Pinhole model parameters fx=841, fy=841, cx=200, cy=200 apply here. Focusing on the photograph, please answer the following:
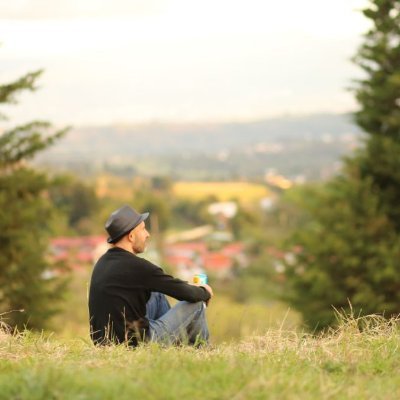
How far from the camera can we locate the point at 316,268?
24016 mm

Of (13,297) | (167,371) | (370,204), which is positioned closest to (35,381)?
(167,371)

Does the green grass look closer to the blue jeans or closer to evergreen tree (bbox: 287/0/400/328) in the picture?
the blue jeans

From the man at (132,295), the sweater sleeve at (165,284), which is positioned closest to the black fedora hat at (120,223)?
the man at (132,295)

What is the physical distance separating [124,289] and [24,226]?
53.3 feet

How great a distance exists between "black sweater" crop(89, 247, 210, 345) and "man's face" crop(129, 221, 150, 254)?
147 millimetres

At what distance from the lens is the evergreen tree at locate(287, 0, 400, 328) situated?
74.9 feet

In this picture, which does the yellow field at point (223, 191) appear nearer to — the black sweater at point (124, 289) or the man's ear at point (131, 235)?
the man's ear at point (131, 235)

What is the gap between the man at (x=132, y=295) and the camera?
6.30 metres

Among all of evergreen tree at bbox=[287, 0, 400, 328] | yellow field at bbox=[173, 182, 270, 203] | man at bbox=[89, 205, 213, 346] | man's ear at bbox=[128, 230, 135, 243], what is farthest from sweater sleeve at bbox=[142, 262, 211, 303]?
yellow field at bbox=[173, 182, 270, 203]

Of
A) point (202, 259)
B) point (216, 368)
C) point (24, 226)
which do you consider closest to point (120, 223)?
point (216, 368)

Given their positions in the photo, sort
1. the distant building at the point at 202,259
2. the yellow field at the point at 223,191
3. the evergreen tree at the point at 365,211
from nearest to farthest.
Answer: the evergreen tree at the point at 365,211, the distant building at the point at 202,259, the yellow field at the point at 223,191

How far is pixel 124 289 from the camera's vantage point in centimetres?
632

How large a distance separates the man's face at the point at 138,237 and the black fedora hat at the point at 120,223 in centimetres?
5

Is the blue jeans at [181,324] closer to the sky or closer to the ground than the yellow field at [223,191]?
closer to the sky
